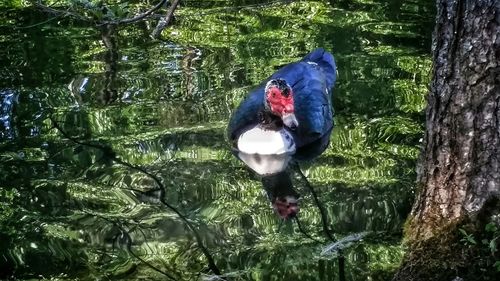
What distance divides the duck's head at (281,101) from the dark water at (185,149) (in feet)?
1.41

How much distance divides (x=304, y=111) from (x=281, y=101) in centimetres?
30

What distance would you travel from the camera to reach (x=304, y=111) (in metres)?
6.42

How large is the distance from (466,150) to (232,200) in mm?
2026

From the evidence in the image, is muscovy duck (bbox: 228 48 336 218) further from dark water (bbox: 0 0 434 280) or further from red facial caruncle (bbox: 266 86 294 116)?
dark water (bbox: 0 0 434 280)

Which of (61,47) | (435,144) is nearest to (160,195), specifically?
(435,144)

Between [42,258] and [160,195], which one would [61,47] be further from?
[42,258]

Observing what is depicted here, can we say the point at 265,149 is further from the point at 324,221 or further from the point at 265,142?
the point at 324,221

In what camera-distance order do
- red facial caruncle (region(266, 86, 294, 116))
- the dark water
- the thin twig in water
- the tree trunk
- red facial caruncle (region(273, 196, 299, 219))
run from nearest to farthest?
the tree trunk → the thin twig in water → the dark water → red facial caruncle (region(273, 196, 299, 219)) → red facial caruncle (region(266, 86, 294, 116))

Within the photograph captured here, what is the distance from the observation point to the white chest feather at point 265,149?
246 inches

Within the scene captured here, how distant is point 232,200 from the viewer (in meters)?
5.51

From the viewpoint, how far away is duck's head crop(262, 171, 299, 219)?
17.6 feet

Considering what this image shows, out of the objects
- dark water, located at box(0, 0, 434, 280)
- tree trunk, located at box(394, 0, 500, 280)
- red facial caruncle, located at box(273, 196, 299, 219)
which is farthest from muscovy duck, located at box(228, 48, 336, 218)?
tree trunk, located at box(394, 0, 500, 280)

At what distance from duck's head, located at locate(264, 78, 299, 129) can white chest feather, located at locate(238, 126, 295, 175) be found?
16cm

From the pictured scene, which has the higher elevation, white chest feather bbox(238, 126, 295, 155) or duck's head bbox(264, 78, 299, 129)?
duck's head bbox(264, 78, 299, 129)
